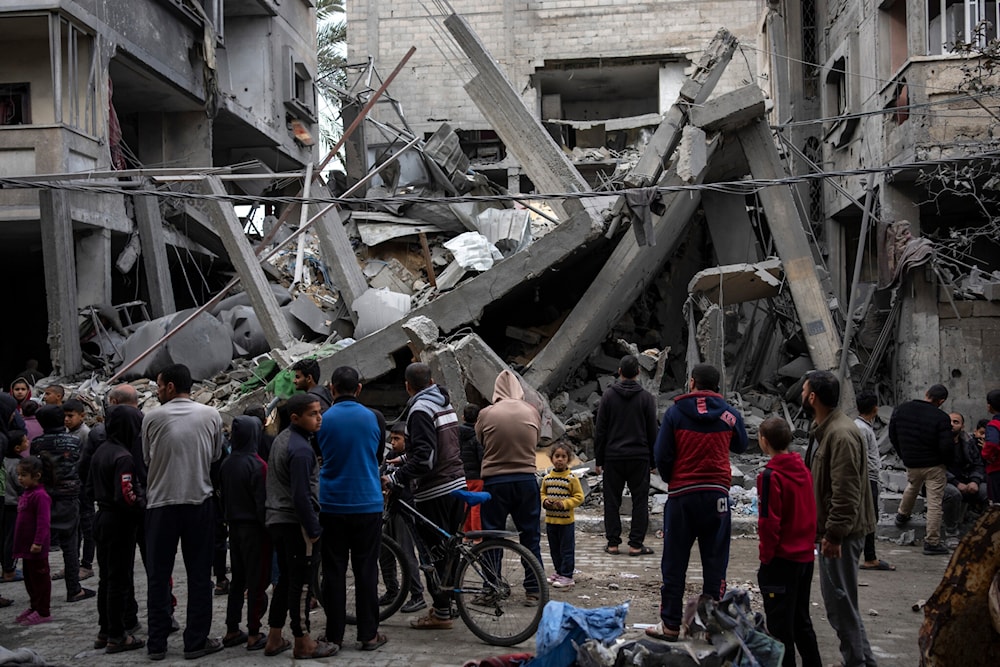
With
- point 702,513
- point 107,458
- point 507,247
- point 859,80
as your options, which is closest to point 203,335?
point 507,247

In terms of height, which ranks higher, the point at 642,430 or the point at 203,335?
the point at 203,335

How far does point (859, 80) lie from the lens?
16.5 m

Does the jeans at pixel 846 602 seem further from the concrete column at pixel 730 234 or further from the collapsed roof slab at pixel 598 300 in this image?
the concrete column at pixel 730 234

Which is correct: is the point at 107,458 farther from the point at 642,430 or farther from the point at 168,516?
the point at 642,430

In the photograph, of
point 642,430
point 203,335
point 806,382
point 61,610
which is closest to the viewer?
point 806,382

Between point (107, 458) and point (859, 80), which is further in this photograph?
point (859, 80)

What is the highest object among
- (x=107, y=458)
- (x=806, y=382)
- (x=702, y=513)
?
(x=806, y=382)

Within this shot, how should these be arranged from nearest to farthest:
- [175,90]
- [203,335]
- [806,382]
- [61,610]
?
1. [806,382]
2. [61,610]
3. [203,335]
4. [175,90]

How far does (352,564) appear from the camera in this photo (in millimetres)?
5301

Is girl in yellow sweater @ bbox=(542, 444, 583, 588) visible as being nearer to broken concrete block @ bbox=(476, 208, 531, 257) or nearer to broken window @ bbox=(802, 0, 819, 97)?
broken concrete block @ bbox=(476, 208, 531, 257)

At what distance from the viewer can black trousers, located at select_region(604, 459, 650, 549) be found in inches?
306

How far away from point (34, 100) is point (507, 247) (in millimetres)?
9248

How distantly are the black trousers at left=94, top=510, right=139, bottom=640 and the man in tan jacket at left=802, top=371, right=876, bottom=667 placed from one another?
4.13 m

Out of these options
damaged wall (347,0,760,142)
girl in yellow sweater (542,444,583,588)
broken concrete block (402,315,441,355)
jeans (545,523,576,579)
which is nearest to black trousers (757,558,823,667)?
girl in yellow sweater (542,444,583,588)
